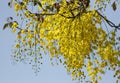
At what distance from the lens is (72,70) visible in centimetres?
545

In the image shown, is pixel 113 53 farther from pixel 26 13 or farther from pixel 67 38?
pixel 26 13

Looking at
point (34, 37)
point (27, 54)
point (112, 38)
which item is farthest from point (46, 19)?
point (112, 38)

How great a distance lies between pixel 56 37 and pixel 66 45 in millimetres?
252

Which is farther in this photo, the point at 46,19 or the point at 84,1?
the point at 46,19

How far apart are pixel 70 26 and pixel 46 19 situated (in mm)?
738

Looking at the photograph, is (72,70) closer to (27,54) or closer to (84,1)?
(27,54)

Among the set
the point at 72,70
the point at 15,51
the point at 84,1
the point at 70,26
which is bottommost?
the point at 72,70

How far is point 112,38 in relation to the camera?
18.6 feet

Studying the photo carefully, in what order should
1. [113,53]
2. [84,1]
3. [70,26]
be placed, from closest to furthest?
[84,1] < [70,26] < [113,53]

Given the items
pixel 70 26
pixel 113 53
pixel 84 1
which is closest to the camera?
pixel 84 1

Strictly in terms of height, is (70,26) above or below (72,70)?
above

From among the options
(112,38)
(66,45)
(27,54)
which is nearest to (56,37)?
(66,45)

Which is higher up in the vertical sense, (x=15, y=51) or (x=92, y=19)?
(x=92, y=19)

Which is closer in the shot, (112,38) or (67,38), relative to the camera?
(67,38)
